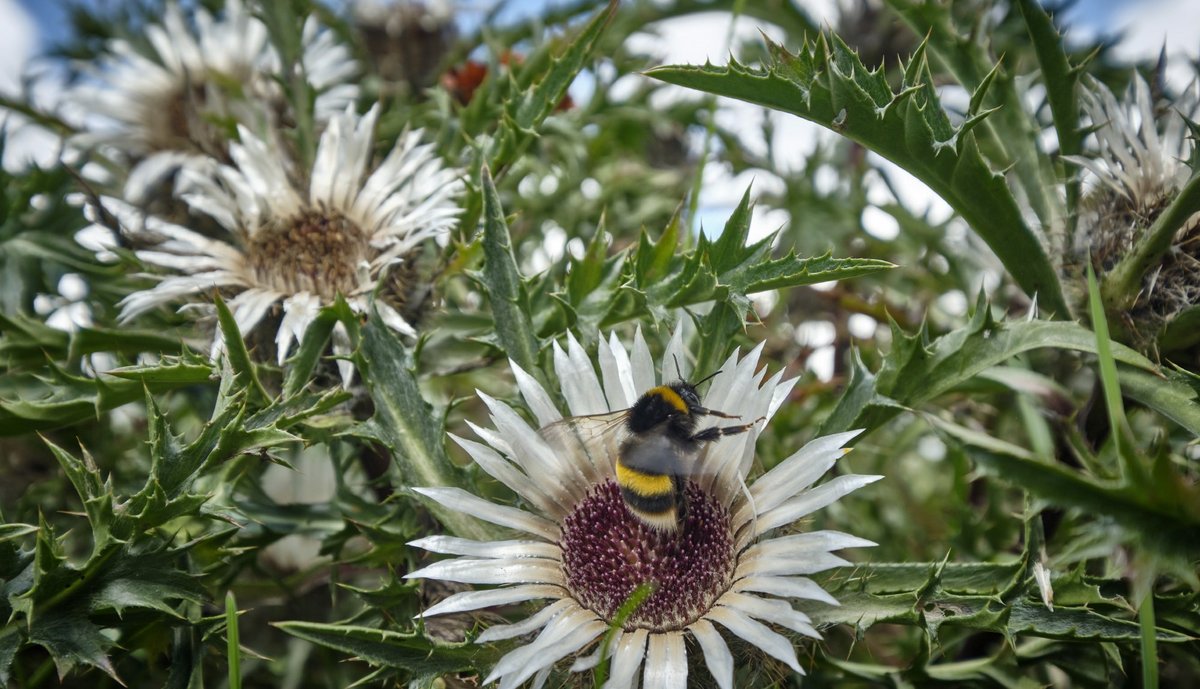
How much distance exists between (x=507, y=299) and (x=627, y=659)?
519 millimetres

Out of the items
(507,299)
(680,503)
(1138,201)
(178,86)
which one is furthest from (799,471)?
(178,86)

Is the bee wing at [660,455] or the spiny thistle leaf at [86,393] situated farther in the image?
the spiny thistle leaf at [86,393]

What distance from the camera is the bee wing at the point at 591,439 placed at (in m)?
1.12

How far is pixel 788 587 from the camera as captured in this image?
3.05ft

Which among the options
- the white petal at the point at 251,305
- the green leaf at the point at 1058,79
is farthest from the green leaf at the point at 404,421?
the green leaf at the point at 1058,79

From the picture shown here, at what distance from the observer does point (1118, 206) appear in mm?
1278

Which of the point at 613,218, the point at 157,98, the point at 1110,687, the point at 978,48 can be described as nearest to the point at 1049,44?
the point at 978,48

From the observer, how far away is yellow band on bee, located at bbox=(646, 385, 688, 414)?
1.06 metres

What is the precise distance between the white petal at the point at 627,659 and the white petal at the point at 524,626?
83 mm

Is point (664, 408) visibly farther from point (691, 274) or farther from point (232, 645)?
point (232, 645)

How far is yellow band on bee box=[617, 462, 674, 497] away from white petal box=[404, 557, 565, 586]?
0.15m

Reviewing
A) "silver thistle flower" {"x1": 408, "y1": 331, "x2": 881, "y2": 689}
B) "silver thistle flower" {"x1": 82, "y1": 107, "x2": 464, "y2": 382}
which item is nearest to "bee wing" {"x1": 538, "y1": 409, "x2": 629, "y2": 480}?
"silver thistle flower" {"x1": 408, "y1": 331, "x2": 881, "y2": 689}

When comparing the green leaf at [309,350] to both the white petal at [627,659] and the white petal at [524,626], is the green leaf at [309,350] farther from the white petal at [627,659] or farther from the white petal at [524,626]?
the white petal at [627,659]

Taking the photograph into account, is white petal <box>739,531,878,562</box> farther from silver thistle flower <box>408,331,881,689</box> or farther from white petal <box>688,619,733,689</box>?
white petal <box>688,619,733,689</box>
